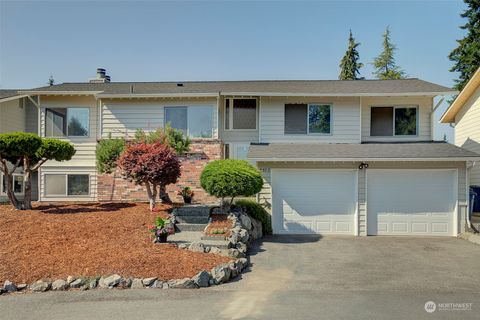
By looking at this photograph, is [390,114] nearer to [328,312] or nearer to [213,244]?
[213,244]

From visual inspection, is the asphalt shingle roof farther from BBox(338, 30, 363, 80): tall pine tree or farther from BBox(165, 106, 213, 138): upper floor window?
BBox(338, 30, 363, 80): tall pine tree

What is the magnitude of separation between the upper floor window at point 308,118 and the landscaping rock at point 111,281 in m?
10.2

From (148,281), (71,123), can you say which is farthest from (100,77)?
(148,281)

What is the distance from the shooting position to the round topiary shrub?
439 inches

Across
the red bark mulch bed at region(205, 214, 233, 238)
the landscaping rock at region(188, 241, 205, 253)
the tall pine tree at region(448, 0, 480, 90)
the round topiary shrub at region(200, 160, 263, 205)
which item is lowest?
the landscaping rock at region(188, 241, 205, 253)

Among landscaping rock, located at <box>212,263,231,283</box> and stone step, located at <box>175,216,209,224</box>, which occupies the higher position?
stone step, located at <box>175,216,209,224</box>

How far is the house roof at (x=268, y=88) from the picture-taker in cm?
1480

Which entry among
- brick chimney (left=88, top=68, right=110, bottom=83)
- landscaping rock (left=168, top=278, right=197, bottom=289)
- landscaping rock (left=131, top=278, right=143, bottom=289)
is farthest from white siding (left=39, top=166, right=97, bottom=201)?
landscaping rock (left=168, top=278, right=197, bottom=289)

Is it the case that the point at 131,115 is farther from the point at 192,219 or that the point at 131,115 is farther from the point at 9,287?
the point at 9,287

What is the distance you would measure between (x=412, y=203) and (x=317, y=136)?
470cm

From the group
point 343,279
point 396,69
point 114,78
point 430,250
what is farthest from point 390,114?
point 396,69

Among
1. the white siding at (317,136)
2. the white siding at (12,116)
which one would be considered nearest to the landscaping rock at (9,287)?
the white siding at (317,136)

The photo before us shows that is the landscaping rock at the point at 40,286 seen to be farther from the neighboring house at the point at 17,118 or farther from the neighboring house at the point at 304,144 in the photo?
the neighboring house at the point at 17,118

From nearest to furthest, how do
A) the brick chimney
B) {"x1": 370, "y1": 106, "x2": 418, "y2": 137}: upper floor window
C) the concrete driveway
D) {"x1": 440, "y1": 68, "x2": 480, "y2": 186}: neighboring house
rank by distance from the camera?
the concrete driveway → {"x1": 370, "y1": 106, "x2": 418, "y2": 137}: upper floor window → {"x1": 440, "y1": 68, "x2": 480, "y2": 186}: neighboring house → the brick chimney
